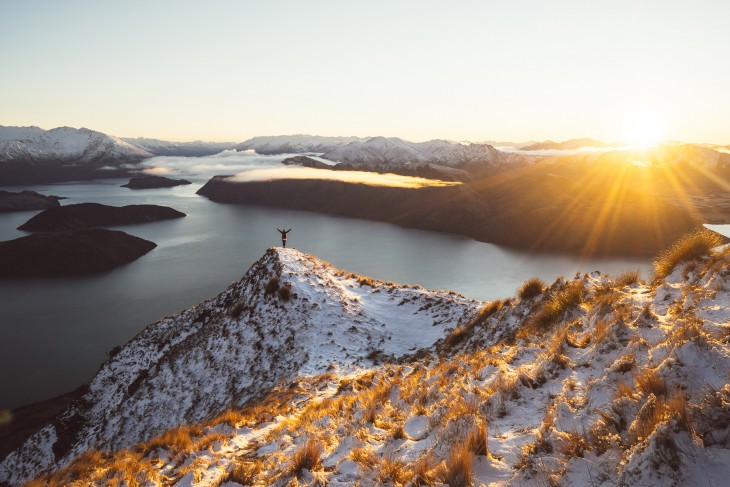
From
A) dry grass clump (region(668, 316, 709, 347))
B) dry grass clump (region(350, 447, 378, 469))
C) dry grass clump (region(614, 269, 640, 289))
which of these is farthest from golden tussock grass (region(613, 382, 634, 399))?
dry grass clump (region(614, 269, 640, 289))

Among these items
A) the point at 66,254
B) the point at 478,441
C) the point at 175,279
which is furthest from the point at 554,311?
the point at 66,254

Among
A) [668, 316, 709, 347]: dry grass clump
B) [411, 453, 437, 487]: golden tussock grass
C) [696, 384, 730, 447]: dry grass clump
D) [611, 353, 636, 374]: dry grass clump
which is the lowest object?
[411, 453, 437, 487]: golden tussock grass

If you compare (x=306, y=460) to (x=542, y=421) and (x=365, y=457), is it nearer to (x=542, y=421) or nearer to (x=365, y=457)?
(x=365, y=457)

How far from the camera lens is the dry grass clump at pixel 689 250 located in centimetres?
1005

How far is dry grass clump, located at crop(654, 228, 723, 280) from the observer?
10.0 metres

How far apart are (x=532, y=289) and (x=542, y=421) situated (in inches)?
477

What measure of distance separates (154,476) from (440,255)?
130691 millimetres

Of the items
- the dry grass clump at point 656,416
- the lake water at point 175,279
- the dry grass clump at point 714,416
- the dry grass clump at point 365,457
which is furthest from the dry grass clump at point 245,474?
the lake water at point 175,279

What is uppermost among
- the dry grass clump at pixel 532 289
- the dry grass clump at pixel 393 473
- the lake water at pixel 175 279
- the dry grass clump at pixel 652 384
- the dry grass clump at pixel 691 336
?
the dry grass clump at pixel 691 336

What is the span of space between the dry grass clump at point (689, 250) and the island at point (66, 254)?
139 metres

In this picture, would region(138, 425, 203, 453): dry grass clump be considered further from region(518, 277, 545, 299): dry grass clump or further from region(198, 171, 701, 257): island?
region(198, 171, 701, 257): island

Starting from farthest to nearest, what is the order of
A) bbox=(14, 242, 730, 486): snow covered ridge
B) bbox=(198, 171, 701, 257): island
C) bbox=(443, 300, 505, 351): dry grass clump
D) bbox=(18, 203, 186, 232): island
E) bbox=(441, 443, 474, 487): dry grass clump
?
bbox=(18, 203, 186, 232): island < bbox=(198, 171, 701, 257): island < bbox=(443, 300, 505, 351): dry grass clump < bbox=(441, 443, 474, 487): dry grass clump < bbox=(14, 242, 730, 486): snow covered ridge

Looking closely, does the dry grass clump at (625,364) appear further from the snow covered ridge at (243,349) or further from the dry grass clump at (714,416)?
the snow covered ridge at (243,349)

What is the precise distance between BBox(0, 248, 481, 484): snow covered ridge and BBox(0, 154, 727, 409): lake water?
90.0 ft
